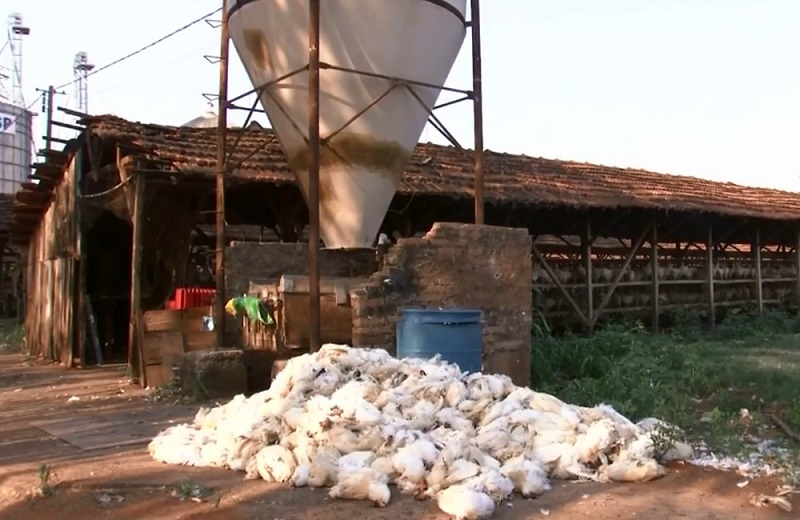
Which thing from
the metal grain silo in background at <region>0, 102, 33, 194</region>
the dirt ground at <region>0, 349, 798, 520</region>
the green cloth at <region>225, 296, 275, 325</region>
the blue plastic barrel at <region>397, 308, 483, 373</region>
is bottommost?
the dirt ground at <region>0, 349, 798, 520</region>

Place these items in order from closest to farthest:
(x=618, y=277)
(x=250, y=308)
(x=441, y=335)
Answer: (x=441, y=335) → (x=250, y=308) → (x=618, y=277)

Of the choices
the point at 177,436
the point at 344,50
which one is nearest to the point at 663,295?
the point at 344,50

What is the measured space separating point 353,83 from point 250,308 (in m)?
2.60

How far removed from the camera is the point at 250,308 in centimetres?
822

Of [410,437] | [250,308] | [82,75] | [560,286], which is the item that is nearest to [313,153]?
[250,308]

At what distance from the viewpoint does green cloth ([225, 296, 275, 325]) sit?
8.13 m

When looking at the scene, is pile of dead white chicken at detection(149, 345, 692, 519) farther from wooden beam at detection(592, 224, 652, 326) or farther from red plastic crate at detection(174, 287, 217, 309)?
wooden beam at detection(592, 224, 652, 326)

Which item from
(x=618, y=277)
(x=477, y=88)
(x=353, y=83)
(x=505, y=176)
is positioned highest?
(x=477, y=88)

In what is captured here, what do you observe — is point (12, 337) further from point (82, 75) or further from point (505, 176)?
point (82, 75)

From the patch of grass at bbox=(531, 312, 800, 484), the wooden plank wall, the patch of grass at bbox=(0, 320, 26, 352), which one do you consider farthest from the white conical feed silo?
the patch of grass at bbox=(0, 320, 26, 352)

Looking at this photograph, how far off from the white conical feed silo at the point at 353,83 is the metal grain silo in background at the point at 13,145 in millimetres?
30091

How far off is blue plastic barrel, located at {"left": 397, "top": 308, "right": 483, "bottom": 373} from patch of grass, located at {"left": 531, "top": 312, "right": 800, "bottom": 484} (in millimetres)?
1256

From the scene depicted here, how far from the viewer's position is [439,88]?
855 centimetres

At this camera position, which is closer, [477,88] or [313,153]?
[313,153]
